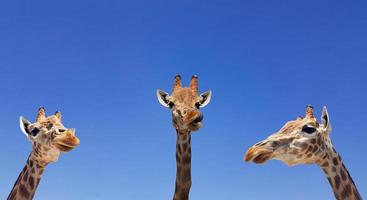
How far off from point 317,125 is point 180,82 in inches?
250

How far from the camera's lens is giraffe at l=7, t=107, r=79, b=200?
45.5ft

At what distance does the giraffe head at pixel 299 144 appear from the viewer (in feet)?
35.5

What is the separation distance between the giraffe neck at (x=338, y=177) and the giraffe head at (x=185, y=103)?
499 cm

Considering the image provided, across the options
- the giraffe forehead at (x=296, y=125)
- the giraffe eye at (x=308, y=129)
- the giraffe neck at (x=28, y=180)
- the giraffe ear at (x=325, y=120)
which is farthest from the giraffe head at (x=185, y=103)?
the giraffe ear at (x=325, y=120)

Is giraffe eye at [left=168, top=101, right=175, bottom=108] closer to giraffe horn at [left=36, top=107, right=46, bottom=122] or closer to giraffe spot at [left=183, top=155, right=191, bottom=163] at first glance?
giraffe spot at [left=183, top=155, right=191, bottom=163]

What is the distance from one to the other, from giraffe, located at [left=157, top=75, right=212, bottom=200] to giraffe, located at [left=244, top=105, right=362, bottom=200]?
4.26m

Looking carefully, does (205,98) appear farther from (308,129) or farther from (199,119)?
(308,129)

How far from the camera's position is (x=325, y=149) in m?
11.1

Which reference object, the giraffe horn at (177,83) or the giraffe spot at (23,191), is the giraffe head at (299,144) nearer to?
the giraffe horn at (177,83)

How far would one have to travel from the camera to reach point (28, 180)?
46.9 feet

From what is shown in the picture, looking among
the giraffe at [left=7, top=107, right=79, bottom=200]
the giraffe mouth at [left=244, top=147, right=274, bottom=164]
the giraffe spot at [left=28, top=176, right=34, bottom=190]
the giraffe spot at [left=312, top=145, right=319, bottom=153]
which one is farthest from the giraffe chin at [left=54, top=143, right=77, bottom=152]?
the giraffe spot at [left=312, top=145, right=319, bottom=153]

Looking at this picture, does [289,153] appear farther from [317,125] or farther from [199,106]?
[199,106]

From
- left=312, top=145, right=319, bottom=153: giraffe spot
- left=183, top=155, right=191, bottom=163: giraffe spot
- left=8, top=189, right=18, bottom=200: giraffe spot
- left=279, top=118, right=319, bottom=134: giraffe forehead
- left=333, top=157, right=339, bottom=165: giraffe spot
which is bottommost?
left=333, top=157, right=339, bottom=165: giraffe spot

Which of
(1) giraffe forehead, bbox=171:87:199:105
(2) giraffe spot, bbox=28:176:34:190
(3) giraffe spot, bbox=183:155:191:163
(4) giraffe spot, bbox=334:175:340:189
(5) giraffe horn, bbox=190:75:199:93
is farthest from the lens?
(5) giraffe horn, bbox=190:75:199:93
